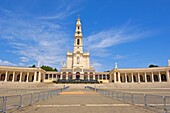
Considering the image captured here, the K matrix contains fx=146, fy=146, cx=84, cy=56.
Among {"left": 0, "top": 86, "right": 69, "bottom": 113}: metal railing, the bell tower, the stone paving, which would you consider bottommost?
the stone paving

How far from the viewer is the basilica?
66.4 meters

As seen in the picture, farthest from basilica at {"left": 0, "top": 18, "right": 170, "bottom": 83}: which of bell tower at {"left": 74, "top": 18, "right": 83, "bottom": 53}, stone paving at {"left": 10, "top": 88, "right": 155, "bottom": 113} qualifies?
stone paving at {"left": 10, "top": 88, "right": 155, "bottom": 113}

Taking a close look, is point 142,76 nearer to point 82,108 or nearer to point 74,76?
point 74,76

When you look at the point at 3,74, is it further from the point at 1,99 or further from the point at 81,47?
the point at 1,99

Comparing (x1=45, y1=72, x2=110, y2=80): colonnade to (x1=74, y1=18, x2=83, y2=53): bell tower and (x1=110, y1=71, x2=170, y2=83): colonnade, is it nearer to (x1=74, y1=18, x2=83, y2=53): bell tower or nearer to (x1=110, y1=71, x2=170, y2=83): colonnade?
(x1=110, y1=71, x2=170, y2=83): colonnade

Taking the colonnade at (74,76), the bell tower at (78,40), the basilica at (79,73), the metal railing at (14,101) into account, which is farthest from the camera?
the bell tower at (78,40)

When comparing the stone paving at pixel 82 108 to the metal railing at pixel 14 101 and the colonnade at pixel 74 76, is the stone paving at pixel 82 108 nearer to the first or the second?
the metal railing at pixel 14 101

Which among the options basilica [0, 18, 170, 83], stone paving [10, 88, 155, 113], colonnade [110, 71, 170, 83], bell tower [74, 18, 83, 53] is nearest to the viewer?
stone paving [10, 88, 155, 113]

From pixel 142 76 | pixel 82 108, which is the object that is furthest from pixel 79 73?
pixel 82 108

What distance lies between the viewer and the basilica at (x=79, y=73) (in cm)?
6638

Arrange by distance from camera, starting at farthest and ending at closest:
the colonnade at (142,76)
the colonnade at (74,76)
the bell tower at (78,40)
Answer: the bell tower at (78,40) → the colonnade at (74,76) → the colonnade at (142,76)

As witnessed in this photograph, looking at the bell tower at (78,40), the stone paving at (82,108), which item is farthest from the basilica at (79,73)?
the stone paving at (82,108)

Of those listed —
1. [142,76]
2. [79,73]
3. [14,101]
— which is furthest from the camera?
[79,73]

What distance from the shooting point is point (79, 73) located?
255 ft
